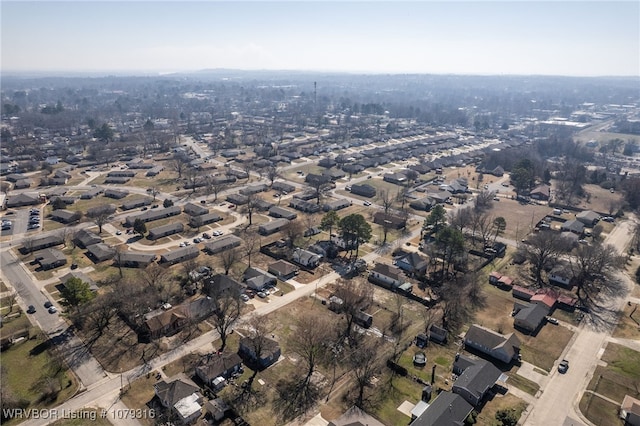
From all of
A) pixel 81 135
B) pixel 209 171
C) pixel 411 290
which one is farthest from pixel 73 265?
pixel 81 135

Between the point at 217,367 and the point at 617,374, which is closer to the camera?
the point at 217,367

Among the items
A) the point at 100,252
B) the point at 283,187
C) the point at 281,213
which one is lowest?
the point at 100,252

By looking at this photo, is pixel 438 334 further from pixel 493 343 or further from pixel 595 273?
pixel 595 273

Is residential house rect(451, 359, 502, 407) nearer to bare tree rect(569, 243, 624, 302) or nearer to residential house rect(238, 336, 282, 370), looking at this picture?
residential house rect(238, 336, 282, 370)

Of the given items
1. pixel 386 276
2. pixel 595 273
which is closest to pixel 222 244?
pixel 386 276

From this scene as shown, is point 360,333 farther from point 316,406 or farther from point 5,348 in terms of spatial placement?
point 5,348

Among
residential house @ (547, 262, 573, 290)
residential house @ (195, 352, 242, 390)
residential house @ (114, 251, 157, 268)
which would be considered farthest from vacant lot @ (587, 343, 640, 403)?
residential house @ (114, 251, 157, 268)
